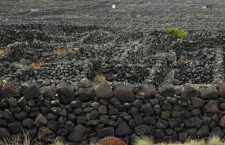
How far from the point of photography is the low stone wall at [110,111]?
17.8 m

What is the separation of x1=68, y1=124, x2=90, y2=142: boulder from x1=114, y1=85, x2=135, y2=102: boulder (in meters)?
1.60

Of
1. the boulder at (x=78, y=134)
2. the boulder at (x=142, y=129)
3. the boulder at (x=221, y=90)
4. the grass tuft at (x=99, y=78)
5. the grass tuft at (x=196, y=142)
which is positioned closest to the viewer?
the grass tuft at (x=196, y=142)

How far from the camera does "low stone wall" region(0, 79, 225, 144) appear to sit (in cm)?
1784

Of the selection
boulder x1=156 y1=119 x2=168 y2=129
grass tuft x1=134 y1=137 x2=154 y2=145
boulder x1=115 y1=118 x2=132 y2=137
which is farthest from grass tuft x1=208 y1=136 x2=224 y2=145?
boulder x1=115 y1=118 x2=132 y2=137

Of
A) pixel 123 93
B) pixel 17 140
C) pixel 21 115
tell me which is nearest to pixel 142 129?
pixel 123 93

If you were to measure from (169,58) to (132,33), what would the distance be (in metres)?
13.5

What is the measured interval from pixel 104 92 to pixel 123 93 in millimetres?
650

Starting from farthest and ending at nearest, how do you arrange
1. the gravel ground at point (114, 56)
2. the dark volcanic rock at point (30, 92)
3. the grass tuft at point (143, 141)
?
the gravel ground at point (114, 56)
the dark volcanic rock at point (30, 92)
the grass tuft at point (143, 141)

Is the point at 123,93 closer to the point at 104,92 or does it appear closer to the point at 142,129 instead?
the point at 104,92

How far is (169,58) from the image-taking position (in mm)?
31922

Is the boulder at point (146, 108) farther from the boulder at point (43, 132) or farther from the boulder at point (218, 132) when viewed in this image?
the boulder at point (43, 132)

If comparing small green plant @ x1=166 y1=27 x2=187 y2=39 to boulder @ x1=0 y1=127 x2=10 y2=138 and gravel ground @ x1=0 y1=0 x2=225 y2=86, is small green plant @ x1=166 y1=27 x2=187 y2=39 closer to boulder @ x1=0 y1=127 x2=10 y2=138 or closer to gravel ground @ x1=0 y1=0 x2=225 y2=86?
gravel ground @ x1=0 y1=0 x2=225 y2=86

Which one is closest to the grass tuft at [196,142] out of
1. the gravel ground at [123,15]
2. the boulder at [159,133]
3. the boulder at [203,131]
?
the boulder at [203,131]

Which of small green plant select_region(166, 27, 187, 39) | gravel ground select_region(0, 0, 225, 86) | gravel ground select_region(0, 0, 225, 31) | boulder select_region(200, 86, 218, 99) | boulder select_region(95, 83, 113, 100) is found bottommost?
gravel ground select_region(0, 0, 225, 31)
